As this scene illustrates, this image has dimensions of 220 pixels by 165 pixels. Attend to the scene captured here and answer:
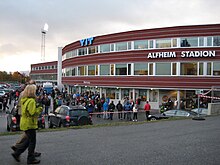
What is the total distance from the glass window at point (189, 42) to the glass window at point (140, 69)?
5002mm

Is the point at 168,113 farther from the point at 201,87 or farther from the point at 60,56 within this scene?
the point at 60,56

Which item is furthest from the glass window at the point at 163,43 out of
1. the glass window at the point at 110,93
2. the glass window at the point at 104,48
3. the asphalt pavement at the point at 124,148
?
the asphalt pavement at the point at 124,148

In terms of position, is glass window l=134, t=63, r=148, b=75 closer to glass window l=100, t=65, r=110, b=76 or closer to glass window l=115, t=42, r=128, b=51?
glass window l=115, t=42, r=128, b=51

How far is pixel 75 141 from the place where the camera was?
29.0 feet

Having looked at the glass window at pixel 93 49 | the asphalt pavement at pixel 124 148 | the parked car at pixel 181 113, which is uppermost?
the glass window at pixel 93 49

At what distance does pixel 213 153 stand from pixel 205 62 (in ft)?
76.9

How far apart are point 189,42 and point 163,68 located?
3960 millimetres

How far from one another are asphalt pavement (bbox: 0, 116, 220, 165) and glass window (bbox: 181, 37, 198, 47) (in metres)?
20.4

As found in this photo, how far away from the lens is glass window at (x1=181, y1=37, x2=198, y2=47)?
2972 centimetres

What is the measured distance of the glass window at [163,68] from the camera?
31047 millimetres

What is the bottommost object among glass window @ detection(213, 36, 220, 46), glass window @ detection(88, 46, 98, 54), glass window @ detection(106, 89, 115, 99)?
glass window @ detection(106, 89, 115, 99)

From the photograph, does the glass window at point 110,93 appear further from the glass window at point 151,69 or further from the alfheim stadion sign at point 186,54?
the alfheim stadion sign at point 186,54

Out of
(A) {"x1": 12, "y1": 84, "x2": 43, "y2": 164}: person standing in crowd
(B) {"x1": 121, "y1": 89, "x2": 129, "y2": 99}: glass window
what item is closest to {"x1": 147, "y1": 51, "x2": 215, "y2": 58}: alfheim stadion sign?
(B) {"x1": 121, "y1": 89, "x2": 129, "y2": 99}: glass window

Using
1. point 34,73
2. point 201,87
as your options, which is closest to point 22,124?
point 201,87
